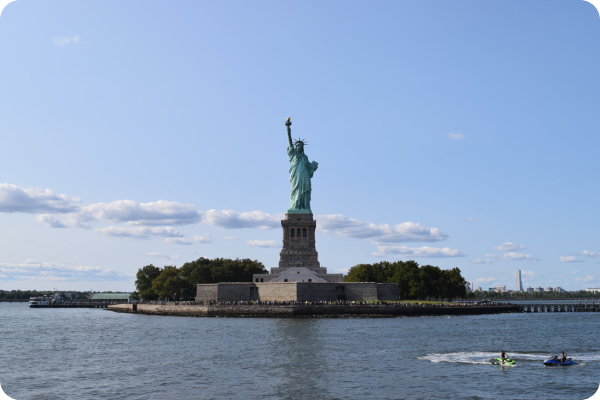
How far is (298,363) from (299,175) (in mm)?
68752

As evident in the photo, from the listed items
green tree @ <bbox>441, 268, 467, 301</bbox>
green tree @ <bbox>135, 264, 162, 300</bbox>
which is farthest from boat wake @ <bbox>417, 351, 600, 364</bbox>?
green tree @ <bbox>135, 264, 162, 300</bbox>

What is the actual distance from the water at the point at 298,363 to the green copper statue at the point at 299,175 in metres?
42.6

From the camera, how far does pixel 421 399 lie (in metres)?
30.6

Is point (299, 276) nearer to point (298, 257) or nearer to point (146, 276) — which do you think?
point (298, 257)

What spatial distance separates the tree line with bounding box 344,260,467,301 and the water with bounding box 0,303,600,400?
43.7 m

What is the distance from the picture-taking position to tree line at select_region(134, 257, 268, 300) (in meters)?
114

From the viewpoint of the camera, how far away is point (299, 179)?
10788 cm

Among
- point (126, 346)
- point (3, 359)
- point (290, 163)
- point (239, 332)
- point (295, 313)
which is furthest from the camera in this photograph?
point (290, 163)

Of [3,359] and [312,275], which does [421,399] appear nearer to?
[3,359]

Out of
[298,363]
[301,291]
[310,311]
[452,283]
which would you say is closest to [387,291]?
[301,291]

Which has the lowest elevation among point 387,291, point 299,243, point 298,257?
point 387,291

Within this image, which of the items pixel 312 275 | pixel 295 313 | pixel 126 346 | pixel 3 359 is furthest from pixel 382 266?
pixel 3 359

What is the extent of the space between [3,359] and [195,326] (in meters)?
27.2

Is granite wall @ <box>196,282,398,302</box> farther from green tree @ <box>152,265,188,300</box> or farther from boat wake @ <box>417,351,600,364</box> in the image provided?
boat wake @ <box>417,351,600,364</box>
